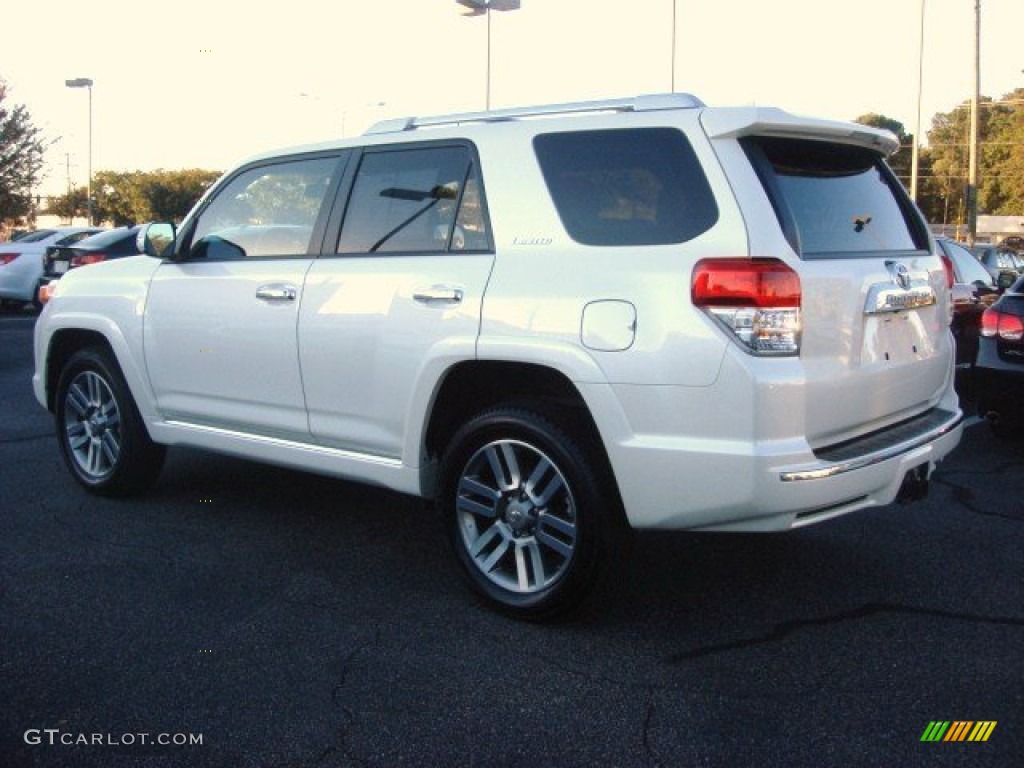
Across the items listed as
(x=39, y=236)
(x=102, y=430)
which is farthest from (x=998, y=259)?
(x=102, y=430)

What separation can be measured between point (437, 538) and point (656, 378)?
1993mm

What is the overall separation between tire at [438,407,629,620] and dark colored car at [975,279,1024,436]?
13.6 feet

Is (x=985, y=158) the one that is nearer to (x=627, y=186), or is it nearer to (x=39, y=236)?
(x=39, y=236)

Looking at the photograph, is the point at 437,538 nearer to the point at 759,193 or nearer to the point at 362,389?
the point at 362,389

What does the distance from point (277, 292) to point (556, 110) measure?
1.50 metres

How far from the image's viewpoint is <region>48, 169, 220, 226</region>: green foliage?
2894 inches

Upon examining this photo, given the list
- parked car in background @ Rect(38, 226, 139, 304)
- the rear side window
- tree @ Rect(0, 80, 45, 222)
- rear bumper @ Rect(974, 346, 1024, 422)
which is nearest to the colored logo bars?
the rear side window

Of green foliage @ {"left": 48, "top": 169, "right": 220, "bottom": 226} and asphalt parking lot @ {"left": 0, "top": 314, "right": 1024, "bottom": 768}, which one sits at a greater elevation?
green foliage @ {"left": 48, "top": 169, "right": 220, "bottom": 226}

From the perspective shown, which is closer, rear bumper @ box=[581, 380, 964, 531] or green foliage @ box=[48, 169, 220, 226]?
rear bumper @ box=[581, 380, 964, 531]

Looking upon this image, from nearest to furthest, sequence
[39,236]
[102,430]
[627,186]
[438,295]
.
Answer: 1. [627,186]
2. [438,295]
3. [102,430]
4. [39,236]

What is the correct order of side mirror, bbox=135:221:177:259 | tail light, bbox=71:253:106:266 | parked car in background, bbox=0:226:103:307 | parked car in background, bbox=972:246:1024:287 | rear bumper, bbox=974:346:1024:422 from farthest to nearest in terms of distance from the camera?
parked car in background, bbox=972:246:1024:287, parked car in background, bbox=0:226:103:307, tail light, bbox=71:253:106:266, rear bumper, bbox=974:346:1024:422, side mirror, bbox=135:221:177:259

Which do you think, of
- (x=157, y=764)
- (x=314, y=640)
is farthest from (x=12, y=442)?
(x=157, y=764)

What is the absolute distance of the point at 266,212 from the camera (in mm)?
5289
